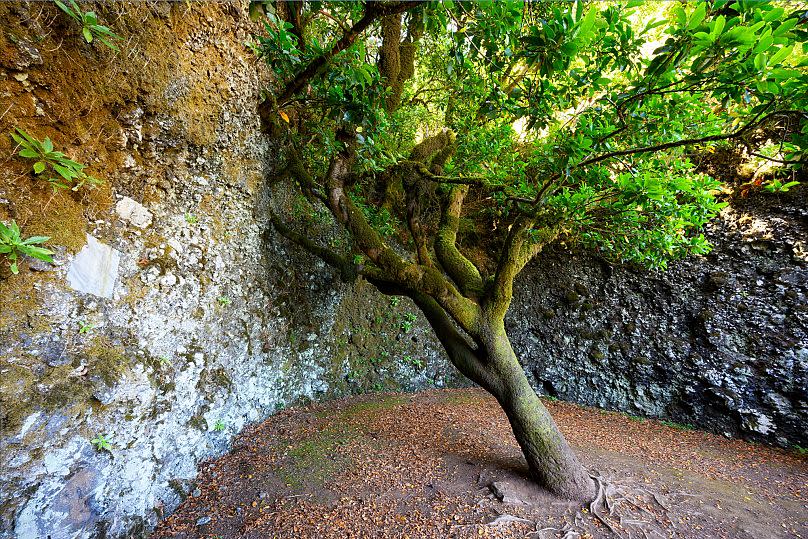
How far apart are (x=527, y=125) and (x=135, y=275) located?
3324 millimetres

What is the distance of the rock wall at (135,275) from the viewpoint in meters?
2.07

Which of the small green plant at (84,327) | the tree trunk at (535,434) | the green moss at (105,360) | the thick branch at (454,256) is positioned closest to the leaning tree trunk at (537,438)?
the tree trunk at (535,434)

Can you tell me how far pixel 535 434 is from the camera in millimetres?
3053

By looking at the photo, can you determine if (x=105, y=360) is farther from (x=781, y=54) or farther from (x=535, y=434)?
Result: (x=781, y=54)

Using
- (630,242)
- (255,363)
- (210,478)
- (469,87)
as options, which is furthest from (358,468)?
(469,87)

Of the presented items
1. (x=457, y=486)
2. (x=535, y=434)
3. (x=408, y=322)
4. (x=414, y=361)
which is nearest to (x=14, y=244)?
(x=457, y=486)

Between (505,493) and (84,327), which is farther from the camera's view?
(505,493)

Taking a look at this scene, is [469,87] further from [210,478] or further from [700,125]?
→ [210,478]

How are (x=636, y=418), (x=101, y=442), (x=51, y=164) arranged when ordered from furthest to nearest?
(x=636, y=418) → (x=101, y=442) → (x=51, y=164)

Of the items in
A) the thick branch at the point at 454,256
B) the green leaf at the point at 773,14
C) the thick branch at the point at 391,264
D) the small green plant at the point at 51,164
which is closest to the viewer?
the green leaf at the point at 773,14

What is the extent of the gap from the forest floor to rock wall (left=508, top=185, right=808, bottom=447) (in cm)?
57

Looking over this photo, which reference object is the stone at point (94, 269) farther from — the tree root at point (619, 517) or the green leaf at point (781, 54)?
the green leaf at point (781, 54)

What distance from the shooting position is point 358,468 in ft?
10.5

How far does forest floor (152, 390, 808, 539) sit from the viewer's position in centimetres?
257
